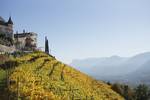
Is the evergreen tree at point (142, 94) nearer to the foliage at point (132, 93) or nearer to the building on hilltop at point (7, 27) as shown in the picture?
the foliage at point (132, 93)

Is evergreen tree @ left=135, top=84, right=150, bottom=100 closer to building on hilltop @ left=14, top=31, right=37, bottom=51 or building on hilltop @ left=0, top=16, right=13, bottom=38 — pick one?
building on hilltop @ left=14, top=31, right=37, bottom=51

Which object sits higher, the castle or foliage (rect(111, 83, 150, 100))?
the castle

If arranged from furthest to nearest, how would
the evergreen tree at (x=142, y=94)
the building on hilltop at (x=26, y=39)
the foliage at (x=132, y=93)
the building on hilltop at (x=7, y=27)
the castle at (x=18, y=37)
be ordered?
1. the building on hilltop at (x=26, y=39)
2. the building on hilltop at (x=7, y=27)
3. the castle at (x=18, y=37)
4. the evergreen tree at (x=142, y=94)
5. the foliage at (x=132, y=93)

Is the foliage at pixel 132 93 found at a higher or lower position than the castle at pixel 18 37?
lower

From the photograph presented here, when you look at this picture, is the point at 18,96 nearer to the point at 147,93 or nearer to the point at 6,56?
the point at 6,56

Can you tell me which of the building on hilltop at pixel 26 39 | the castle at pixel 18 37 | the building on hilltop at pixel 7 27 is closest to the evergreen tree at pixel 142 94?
the castle at pixel 18 37

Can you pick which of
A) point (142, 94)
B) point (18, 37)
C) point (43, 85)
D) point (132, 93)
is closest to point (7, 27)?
point (18, 37)

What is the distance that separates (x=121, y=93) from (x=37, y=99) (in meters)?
42.5

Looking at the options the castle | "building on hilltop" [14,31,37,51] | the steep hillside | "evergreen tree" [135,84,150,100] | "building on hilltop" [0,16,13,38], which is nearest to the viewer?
the steep hillside

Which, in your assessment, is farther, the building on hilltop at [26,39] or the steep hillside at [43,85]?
the building on hilltop at [26,39]

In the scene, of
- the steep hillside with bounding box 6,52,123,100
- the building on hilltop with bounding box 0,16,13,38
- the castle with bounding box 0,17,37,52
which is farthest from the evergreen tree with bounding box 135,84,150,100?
the building on hilltop with bounding box 0,16,13,38

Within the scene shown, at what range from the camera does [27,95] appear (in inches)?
1817

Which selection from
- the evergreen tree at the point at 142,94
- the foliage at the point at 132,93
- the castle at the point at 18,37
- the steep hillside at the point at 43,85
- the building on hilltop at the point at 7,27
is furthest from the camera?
the building on hilltop at the point at 7,27

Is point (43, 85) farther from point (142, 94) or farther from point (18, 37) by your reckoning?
point (18, 37)
